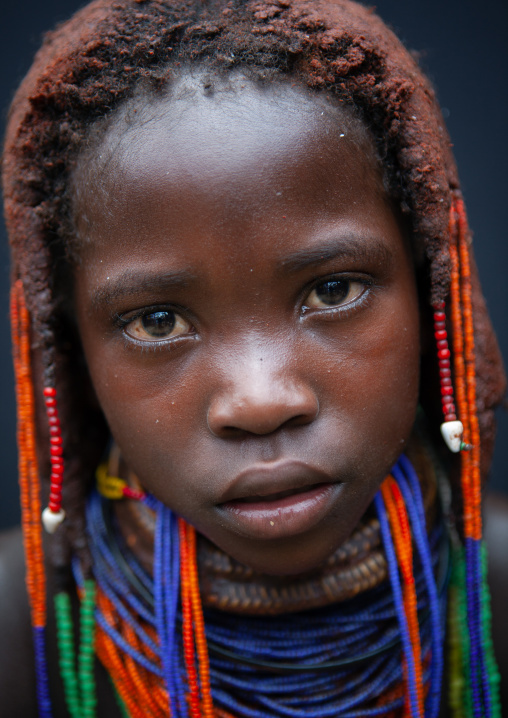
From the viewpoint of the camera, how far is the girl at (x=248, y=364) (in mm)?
1004

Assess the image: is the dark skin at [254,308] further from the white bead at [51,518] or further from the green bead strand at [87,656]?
the green bead strand at [87,656]

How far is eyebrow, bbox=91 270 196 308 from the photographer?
1.01 m

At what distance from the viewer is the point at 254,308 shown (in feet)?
3.31

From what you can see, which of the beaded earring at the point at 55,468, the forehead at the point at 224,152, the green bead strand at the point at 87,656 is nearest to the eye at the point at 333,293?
the forehead at the point at 224,152

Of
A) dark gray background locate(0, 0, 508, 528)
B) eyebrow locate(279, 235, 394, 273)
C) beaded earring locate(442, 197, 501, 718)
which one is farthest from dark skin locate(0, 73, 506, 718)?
dark gray background locate(0, 0, 508, 528)

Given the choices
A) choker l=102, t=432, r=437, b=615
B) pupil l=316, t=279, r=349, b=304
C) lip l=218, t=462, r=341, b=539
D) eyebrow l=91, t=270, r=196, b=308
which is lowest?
choker l=102, t=432, r=437, b=615

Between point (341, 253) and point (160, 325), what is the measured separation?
1.01ft

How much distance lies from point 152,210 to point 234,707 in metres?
→ 0.86

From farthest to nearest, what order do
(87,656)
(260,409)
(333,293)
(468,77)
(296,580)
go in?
(468,77)
(87,656)
(296,580)
(333,293)
(260,409)

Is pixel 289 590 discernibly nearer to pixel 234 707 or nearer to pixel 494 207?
pixel 234 707

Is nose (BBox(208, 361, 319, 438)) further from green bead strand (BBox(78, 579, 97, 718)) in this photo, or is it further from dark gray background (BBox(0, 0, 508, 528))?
dark gray background (BBox(0, 0, 508, 528))

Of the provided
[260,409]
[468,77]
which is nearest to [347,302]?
[260,409]

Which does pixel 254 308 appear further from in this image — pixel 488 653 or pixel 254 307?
pixel 488 653

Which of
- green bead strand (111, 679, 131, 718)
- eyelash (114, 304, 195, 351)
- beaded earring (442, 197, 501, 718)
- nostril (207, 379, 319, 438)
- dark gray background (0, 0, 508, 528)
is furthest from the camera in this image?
dark gray background (0, 0, 508, 528)
